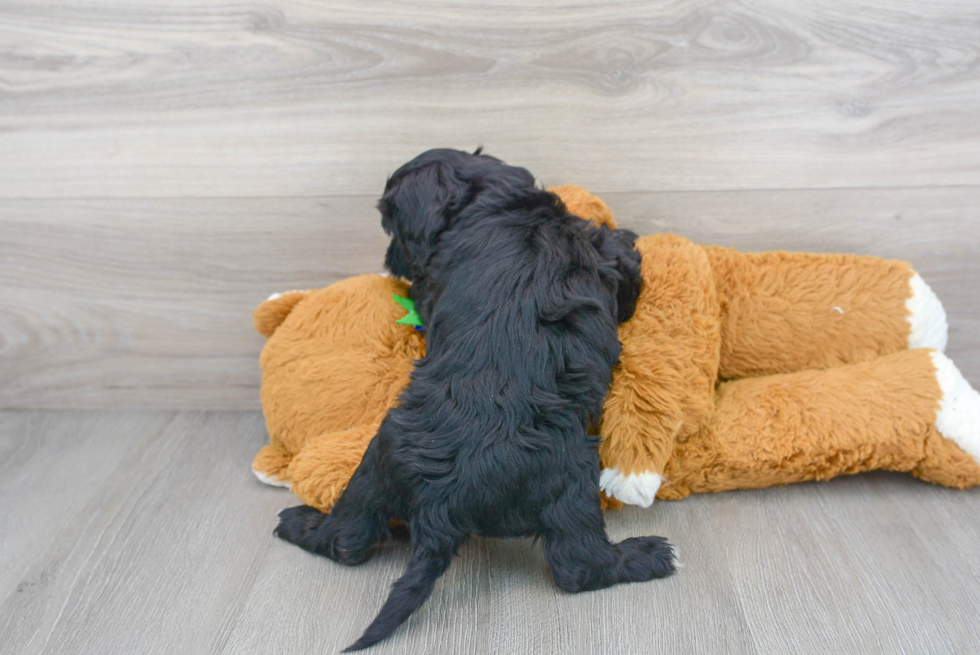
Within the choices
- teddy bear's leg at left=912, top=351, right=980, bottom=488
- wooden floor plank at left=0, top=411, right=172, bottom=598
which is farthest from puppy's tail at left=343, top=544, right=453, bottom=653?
teddy bear's leg at left=912, top=351, right=980, bottom=488

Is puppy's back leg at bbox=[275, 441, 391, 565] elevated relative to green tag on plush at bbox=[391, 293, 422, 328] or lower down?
lower down

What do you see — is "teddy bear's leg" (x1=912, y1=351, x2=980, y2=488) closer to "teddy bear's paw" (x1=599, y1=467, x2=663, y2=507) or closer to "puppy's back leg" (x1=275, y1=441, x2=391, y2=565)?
"teddy bear's paw" (x1=599, y1=467, x2=663, y2=507)

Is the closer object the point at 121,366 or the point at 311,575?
the point at 311,575

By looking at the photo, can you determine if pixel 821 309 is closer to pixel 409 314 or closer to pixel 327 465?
pixel 409 314

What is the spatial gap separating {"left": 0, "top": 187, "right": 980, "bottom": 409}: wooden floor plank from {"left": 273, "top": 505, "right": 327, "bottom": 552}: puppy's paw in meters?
0.57

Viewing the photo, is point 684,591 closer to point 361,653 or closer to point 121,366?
point 361,653

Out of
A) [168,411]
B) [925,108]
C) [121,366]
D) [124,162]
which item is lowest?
[168,411]

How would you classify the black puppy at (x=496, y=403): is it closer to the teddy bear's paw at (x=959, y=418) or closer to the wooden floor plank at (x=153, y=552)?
the wooden floor plank at (x=153, y=552)

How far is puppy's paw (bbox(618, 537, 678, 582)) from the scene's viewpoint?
123 cm

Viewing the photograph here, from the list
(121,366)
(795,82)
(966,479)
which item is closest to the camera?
(966,479)

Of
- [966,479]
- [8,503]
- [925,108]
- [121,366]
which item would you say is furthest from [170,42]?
[966,479]

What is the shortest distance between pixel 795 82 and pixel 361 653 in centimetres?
143

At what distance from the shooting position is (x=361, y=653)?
112cm

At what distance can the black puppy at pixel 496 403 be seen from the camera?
3.69ft
